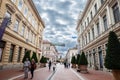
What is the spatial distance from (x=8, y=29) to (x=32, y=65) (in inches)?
364

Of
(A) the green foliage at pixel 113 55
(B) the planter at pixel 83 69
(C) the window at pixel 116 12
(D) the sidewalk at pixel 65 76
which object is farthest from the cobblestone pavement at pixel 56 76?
(C) the window at pixel 116 12

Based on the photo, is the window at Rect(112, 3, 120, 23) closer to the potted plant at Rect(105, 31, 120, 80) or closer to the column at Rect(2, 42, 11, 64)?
the potted plant at Rect(105, 31, 120, 80)

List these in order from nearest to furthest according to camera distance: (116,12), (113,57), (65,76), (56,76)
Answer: (113,57)
(56,76)
(65,76)
(116,12)

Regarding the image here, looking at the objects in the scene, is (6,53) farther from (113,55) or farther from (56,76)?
(113,55)

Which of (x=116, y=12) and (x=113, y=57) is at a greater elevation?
(x=116, y=12)

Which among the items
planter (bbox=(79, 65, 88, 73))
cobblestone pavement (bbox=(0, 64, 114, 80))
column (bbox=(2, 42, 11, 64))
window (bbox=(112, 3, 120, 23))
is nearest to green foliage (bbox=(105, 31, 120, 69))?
cobblestone pavement (bbox=(0, 64, 114, 80))

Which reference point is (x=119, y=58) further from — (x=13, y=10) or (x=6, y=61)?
(x=13, y=10)

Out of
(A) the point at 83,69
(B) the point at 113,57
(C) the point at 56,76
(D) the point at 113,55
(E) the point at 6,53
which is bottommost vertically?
(C) the point at 56,76

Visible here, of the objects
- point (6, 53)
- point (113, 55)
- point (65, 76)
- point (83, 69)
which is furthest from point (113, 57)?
point (6, 53)

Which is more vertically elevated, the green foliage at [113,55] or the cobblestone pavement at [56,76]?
the green foliage at [113,55]

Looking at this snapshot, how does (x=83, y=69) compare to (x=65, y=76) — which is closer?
(x=65, y=76)

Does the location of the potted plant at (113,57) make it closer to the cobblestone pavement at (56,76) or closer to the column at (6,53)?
the cobblestone pavement at (56,76)

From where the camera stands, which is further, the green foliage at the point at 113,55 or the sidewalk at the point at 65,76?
the sidewalk at the point at 65,76

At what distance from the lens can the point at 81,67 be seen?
19.0 m
